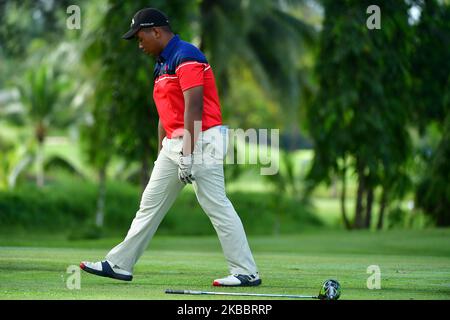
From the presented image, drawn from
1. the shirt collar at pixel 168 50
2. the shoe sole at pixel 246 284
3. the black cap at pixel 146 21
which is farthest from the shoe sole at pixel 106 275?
the black cap at pixel 146 21

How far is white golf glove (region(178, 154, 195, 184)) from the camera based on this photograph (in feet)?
26.2

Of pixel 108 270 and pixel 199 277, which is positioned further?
pixel 199 277

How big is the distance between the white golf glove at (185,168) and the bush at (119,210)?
59.2ft

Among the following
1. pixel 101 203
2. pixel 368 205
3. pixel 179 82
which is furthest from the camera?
pixel 101 203

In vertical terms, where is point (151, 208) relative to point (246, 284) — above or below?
above

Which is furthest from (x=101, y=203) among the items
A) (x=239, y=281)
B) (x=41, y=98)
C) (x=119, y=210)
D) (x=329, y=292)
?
(x=329, y=292)

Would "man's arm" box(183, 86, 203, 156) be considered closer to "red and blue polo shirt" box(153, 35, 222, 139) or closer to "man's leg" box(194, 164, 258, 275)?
"red and blue polo shirt" box(153, 35, 222, 139)

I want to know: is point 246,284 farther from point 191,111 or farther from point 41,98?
point 41,98

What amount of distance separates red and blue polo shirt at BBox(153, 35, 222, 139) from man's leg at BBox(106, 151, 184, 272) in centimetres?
30

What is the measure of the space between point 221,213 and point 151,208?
0.62m

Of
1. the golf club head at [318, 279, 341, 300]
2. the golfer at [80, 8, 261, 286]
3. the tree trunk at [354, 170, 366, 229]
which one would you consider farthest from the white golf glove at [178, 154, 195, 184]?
the tree trunk at [354, 170, 366, 229]

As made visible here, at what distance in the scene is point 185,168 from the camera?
7.97m
